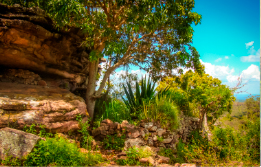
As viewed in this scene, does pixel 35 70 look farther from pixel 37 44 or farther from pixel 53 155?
pixel 53 155

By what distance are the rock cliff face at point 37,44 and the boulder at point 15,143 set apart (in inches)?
115

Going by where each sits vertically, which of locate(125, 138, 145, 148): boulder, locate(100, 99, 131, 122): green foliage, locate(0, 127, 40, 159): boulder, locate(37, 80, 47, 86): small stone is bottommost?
locate(125, 138, 145, 148): boulder

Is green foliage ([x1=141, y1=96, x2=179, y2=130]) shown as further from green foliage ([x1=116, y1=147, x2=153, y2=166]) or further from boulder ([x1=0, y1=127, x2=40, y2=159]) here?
boulder ([x1=0, y1=127, x2=40, y2=159])

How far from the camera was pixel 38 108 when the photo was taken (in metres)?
4.36

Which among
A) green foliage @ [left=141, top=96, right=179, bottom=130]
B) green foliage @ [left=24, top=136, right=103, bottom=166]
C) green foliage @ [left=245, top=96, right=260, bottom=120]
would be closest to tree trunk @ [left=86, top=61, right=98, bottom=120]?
green foliage @ [left=141, top=96, right=179, bottom=130]

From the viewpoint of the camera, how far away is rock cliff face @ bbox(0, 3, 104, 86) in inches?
184

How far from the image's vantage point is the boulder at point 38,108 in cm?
394

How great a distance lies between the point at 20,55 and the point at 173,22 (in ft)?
17.2

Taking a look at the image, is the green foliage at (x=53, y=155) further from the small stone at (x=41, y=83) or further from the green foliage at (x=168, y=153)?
the small stone at (x=41, y=83)

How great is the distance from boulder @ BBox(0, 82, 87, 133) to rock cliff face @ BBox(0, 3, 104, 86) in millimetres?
1058

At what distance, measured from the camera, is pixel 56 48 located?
6.10 meters

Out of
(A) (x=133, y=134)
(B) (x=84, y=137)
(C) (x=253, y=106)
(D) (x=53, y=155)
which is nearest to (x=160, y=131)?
(A) (x=133, y=134)

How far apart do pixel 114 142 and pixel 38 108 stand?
2300 mm

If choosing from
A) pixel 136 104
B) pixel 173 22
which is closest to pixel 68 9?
pixel 173 22
